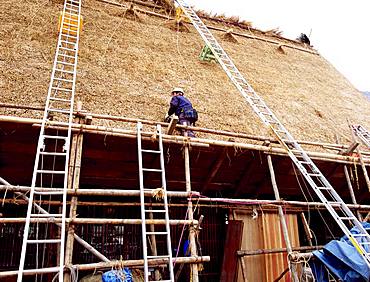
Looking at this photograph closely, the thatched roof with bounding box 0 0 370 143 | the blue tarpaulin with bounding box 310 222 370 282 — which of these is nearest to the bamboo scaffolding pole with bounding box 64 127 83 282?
the thatched roof with bounding box 0 0 370 143

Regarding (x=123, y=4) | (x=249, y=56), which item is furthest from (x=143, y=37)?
(x=249, y=56)

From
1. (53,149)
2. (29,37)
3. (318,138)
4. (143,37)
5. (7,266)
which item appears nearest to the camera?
(53,149)

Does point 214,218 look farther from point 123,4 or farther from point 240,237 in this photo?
point 123,4

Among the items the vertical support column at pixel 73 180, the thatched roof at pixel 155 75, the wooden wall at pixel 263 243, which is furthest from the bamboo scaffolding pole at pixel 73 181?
the wooden wall at pixel 263 243

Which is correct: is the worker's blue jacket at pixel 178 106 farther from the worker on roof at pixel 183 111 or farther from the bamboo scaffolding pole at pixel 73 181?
the bamboo scaffolding pole at pixel 73 181

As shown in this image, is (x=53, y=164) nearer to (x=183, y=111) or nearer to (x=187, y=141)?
(x=187, y=141)

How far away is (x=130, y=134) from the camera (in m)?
3.85

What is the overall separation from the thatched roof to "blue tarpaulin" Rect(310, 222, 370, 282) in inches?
100.0

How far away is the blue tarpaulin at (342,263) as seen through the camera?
137 inches

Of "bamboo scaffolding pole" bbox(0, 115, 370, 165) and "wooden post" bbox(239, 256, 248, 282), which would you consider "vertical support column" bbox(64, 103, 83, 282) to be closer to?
"bamboo scaffolding pole" bbox(0, 115, 370, 165)

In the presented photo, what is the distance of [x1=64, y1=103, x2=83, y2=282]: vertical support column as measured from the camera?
302 cm

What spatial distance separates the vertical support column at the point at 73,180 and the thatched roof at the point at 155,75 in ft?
3.39

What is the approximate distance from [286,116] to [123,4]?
→ 5503 mm

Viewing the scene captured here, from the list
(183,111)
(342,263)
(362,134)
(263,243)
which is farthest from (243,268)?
(362,134)
